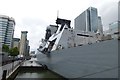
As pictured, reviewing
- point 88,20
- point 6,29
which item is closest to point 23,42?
point 6,29

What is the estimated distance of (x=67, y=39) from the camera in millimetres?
12773

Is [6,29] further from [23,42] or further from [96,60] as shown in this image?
[96,60]

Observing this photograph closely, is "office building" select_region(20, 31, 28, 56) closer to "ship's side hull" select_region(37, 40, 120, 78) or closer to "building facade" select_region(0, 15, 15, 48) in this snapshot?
"building facade" select_region(0, 15, 15, 48)

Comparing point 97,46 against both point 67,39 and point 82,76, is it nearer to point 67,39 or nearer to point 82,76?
point 82,76

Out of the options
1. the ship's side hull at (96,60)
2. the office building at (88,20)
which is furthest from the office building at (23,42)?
the ship's side hull at (96,60)

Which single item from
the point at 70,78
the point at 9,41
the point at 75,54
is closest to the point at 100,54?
the point at 75,54

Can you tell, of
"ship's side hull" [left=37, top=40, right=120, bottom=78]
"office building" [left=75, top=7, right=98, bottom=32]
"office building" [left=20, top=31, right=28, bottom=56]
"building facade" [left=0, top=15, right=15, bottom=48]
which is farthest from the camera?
"office building" [left=20, top=31, right=28, bottom=56]

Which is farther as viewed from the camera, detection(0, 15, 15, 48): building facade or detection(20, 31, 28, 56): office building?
detection(20, 31, 28, 56): office building

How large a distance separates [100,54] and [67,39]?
7121 millimetres

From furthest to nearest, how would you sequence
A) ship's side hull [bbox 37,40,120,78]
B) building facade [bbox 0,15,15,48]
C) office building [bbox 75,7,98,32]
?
building facade [bbox 0,15,15,48] < office building [bbox 75,7,98,32] < ship's side hull [bbox 37,40,120,78]

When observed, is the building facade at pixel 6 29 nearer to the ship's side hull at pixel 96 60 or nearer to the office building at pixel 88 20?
the office building at pixel 88 20

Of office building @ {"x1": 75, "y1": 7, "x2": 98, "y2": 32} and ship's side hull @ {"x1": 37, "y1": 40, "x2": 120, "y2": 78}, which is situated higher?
office building @ {"x1": 75, "y1": 7, "x2": 98, "y2": 32}

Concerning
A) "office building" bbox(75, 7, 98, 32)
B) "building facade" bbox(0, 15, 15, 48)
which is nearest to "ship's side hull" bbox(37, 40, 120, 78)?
"office building" bbox(75, 7, 98, 32)

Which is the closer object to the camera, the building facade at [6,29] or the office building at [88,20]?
the office building at [88,20]
